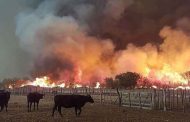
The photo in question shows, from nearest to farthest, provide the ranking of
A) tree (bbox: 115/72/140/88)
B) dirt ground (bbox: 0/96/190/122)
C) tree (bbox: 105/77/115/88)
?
dirt ground (bbox: 0/96/190/122) < tree (bbox: 115/72/140/88) < tree (bbox: 105/77/115/88)

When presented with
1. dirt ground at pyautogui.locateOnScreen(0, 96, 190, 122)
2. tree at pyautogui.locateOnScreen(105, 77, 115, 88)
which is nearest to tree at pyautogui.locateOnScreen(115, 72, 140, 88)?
tree at pyautogui.locateOnScreen(105, 77, 115, 88)

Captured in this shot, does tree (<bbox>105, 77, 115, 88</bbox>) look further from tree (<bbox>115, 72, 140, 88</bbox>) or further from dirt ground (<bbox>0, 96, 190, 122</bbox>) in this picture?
dirt ground (<bbox>0, 96, 190, 122</bbox>)

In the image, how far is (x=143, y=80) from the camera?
4719 inches

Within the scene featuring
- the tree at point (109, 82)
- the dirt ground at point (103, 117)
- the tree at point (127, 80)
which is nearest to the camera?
the dirt ground at point (103, 117)

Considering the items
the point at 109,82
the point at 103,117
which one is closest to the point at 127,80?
the point at 109,82

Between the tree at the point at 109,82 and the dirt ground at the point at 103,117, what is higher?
the tree at the point at 109,82

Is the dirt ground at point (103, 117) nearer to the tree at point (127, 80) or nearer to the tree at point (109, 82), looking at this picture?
the tree at point (127, 80)

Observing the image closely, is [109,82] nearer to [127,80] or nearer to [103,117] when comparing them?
[127,80]

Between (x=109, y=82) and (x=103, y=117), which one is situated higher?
(x=109, y=82)

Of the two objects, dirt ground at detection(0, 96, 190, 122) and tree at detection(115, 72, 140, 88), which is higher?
tree at detection(115, 72, 140, 88)

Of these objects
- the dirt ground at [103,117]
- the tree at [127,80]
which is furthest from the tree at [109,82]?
the dirt ground at [103,117]

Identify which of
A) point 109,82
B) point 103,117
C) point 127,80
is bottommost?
point 103,117

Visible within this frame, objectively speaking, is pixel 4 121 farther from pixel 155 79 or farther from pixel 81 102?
pixel 155 79

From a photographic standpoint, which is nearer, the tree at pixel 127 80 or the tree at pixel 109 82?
the tree at pixel 127 80
